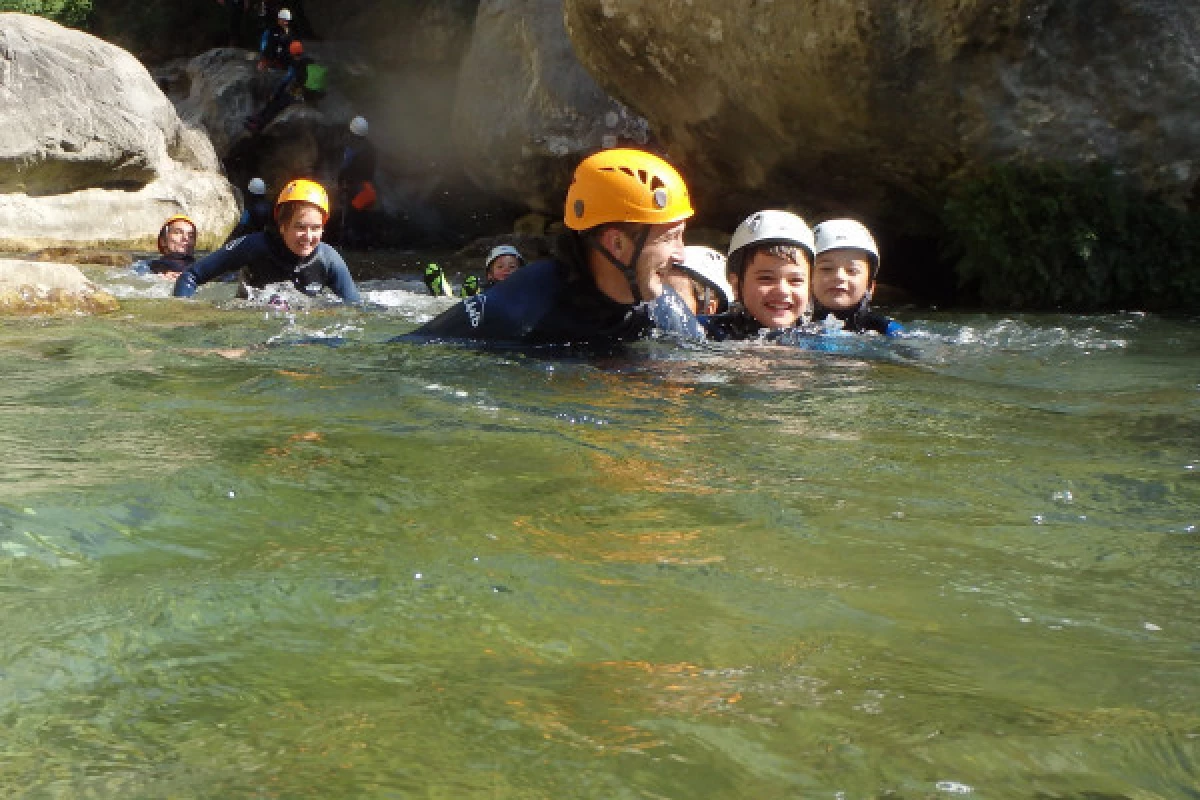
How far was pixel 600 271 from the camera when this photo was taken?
19.4 ft

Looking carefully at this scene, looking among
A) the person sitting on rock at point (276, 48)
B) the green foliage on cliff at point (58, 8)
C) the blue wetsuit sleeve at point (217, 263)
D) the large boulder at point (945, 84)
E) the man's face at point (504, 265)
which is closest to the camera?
the large boulder at point (945, 84)

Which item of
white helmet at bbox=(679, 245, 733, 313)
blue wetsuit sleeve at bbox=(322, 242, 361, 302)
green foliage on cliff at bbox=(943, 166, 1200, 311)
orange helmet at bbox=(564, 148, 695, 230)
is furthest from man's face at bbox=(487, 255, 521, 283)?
orange helmet at bbox=(564, 148, 695, 230)

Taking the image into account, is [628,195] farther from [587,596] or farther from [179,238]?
[179,238]

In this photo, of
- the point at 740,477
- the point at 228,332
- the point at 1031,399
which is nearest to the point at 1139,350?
the point at 1031,399

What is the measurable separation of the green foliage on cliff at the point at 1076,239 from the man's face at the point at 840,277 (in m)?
2.54

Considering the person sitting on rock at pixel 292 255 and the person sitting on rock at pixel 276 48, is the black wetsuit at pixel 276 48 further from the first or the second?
the person sitting on rock at pixel 292 255

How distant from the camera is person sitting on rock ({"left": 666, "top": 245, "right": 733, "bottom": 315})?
7.82 meters

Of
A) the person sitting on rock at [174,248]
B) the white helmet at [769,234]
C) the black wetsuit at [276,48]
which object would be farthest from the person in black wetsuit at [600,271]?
the black wetsuit at [276,48]

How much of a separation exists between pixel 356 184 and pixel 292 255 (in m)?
9.64

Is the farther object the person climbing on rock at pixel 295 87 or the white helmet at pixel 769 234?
the person climbing on rock at pixel 295 87

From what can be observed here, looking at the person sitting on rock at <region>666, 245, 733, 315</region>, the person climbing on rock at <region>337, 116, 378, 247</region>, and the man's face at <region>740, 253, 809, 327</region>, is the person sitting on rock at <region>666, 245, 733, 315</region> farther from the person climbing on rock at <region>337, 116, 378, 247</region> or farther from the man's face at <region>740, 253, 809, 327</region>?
the person climbing on rock at <region>337, 116, 378, 247</region>

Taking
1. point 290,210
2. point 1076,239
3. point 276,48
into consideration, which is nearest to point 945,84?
point 1076,239

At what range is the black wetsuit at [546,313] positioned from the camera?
19.4 feet

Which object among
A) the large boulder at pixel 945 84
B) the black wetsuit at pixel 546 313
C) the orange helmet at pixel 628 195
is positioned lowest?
the black wetsuit at pixel 546 313
